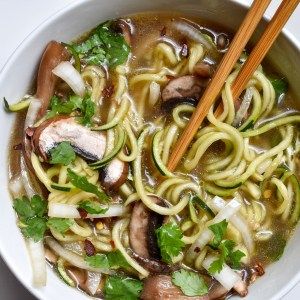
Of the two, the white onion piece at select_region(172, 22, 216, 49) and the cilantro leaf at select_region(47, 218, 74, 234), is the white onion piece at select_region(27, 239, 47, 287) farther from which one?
the white onion piece at select_region(172, 22, 216, 49)

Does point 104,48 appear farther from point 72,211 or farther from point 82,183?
point 72,211

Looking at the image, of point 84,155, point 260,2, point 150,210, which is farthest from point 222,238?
point 260,2

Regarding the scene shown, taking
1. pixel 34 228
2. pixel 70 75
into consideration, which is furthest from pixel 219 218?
pixel 70 75

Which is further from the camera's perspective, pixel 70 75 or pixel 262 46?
pixel 70 75

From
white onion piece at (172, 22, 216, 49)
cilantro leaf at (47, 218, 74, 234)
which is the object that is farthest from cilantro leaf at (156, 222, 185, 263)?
white onion piece at (172, 22, 216, 49)

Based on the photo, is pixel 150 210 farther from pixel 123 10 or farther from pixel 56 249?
pixel 123 10
